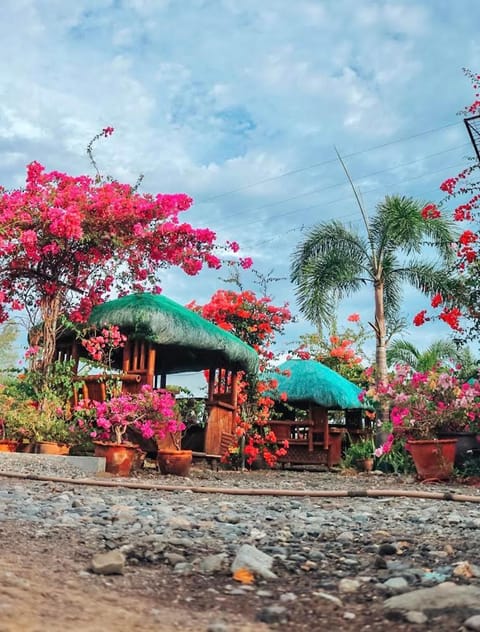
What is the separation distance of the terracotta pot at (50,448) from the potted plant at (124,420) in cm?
41

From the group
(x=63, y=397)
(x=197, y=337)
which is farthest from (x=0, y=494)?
(x=197, y=337)

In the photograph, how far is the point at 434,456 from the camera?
8.51 meters

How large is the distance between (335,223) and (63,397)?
7.26m

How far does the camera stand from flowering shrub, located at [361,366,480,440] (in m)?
8.57

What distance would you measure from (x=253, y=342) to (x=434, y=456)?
774 centimetres

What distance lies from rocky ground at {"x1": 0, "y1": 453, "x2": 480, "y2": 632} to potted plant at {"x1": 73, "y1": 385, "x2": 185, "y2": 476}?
3595mm

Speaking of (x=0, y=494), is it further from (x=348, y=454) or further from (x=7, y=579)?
(x=348, y=454)

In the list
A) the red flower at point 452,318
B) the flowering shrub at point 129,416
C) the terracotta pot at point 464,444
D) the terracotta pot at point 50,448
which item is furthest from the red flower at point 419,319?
the terracotta pot at point 50,448

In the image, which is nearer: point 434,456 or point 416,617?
point 416,617

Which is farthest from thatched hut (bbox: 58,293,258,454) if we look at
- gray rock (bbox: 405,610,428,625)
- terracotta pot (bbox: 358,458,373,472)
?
gray rock (bbox: 405,610,428,625)

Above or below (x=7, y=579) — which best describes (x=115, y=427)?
above

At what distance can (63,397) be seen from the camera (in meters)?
10.2

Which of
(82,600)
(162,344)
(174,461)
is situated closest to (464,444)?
(174,461)

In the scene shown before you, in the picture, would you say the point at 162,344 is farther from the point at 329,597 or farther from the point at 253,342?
the point at 329,597
